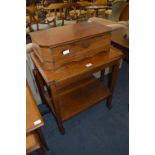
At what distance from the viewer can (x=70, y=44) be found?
0.94 metres

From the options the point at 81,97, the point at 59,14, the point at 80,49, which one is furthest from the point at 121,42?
the point at 59,14

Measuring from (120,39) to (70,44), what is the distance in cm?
63

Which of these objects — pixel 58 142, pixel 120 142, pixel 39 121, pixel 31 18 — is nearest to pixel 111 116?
pixel 120 142

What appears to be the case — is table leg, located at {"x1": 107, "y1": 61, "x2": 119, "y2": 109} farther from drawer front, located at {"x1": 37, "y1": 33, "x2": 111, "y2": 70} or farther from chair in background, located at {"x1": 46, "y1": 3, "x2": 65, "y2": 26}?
chair in background, located at {"x1": 46, "y1": 3, "x2": 65, "y2": 26}

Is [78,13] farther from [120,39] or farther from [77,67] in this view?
[77,67]

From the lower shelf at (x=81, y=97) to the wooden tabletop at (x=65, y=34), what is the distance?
60 cm

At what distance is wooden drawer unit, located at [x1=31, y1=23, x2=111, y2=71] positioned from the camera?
2.99 feet

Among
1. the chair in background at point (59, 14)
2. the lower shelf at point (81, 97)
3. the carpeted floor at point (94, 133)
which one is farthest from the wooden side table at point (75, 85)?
the chair in background at point (59, 14)

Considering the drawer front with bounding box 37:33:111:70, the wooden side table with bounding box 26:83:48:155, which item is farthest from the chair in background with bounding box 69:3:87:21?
the wooden side table with bounding box 26:83:48:155

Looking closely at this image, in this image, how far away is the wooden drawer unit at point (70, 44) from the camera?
2.99ft

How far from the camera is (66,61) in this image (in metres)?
0.99

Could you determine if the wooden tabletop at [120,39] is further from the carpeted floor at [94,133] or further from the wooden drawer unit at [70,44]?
the carpeted floor at [94,133]
